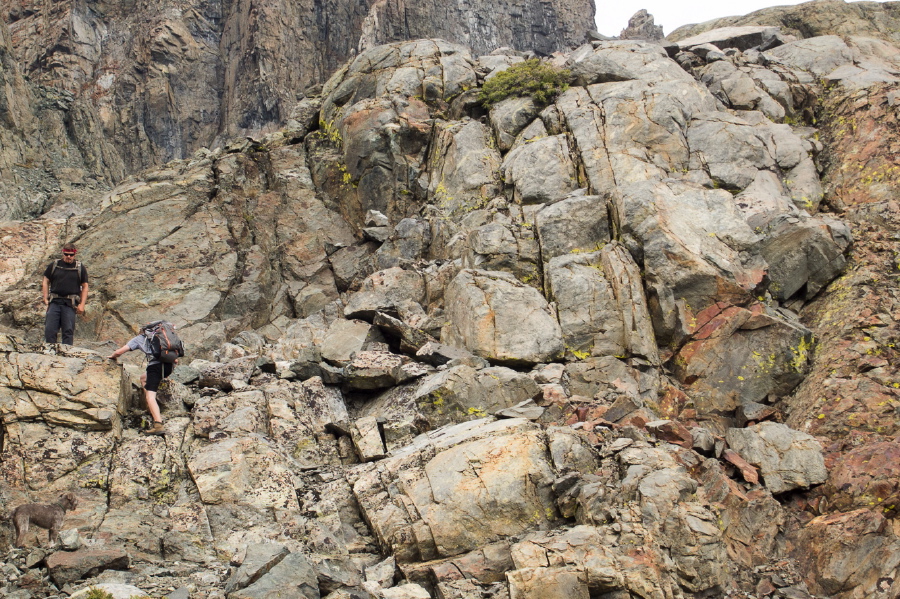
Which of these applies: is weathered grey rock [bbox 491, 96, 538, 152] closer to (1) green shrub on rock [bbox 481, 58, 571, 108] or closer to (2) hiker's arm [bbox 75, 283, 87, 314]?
(1) green shrub on rock [bbox 481, 58, 571, 108]

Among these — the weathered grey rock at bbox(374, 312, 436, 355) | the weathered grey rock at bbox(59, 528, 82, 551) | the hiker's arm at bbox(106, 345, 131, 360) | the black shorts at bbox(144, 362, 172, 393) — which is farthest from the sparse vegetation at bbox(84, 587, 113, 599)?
the weathered grey rock at bbox(374, 312, 436, 355)

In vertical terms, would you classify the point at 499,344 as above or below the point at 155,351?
below

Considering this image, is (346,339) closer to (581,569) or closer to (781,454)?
(581,569)

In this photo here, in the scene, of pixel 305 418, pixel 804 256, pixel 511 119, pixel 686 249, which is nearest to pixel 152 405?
pixel 305 418

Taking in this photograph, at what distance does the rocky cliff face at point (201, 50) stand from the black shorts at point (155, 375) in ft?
148

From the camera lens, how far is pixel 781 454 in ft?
44.3

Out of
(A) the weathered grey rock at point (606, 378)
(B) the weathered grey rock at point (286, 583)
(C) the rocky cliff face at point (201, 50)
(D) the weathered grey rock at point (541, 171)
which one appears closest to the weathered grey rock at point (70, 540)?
(B) the weathered grey rock at point (286, 583)

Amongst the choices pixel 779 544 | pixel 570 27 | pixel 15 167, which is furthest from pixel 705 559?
pixel 570 27

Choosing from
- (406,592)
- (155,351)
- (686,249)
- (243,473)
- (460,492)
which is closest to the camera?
(406,592)

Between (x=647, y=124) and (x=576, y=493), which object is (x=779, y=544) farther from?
(x=647, y=124)

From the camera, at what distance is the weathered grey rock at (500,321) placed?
Answer: 15875 millimetres

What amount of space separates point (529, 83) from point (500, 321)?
34.5 ft

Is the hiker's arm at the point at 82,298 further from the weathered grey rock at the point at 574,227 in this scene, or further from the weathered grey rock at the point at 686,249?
the weathered grey rock at the point at 686,249

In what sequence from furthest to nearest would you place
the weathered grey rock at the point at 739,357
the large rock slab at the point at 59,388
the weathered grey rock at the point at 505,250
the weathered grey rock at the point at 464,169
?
the weathered grey rock at the point at 464,169
the weathered grey rock at the point at 505,250
the weathered grey rock at the point at 739,357
the large rock slab at the point at 59,388
